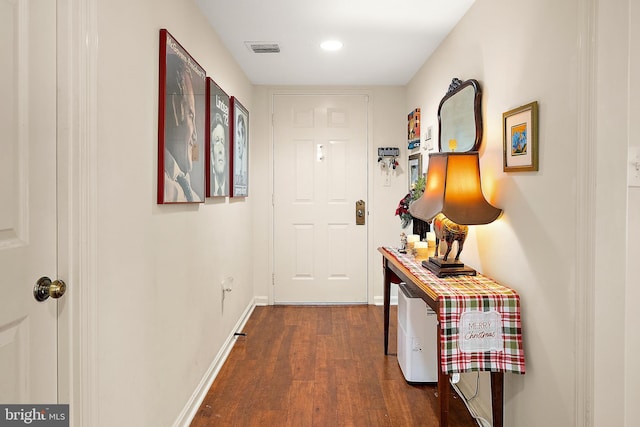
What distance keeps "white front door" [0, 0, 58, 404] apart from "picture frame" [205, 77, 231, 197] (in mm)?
1321

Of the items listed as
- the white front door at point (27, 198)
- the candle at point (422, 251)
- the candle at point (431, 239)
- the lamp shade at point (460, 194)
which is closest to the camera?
the white front door at point (27, 198)

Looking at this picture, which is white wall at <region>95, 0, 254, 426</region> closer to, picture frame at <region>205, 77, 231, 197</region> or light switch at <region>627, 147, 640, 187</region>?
picture frame at <region>205, 77, 231, 197</region>

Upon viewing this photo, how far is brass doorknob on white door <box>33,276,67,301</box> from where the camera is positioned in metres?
1.16

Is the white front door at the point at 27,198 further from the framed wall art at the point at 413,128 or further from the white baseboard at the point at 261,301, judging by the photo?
the white baseboard at the point at 261,301

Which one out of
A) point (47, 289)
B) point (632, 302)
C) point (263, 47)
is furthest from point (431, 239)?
point (47, 289)

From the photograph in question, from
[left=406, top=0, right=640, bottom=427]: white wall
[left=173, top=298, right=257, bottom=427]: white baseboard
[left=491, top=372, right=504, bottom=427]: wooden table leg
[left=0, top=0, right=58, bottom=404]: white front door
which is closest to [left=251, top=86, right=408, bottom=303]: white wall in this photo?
[left=173, top=298, right=257, bottom=427]: white baseboard

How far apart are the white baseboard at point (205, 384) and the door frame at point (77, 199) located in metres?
0.89

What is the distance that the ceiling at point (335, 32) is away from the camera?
2.49m

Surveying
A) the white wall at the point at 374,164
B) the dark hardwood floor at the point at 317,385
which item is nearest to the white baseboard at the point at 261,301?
the white wall at the point at 374,164

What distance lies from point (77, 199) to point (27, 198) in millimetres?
132

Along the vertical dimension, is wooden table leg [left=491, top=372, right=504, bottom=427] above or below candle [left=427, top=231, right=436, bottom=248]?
below

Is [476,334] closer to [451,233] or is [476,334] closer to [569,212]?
[451,233]

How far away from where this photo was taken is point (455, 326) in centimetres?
177

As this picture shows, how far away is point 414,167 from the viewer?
3.92 meters
